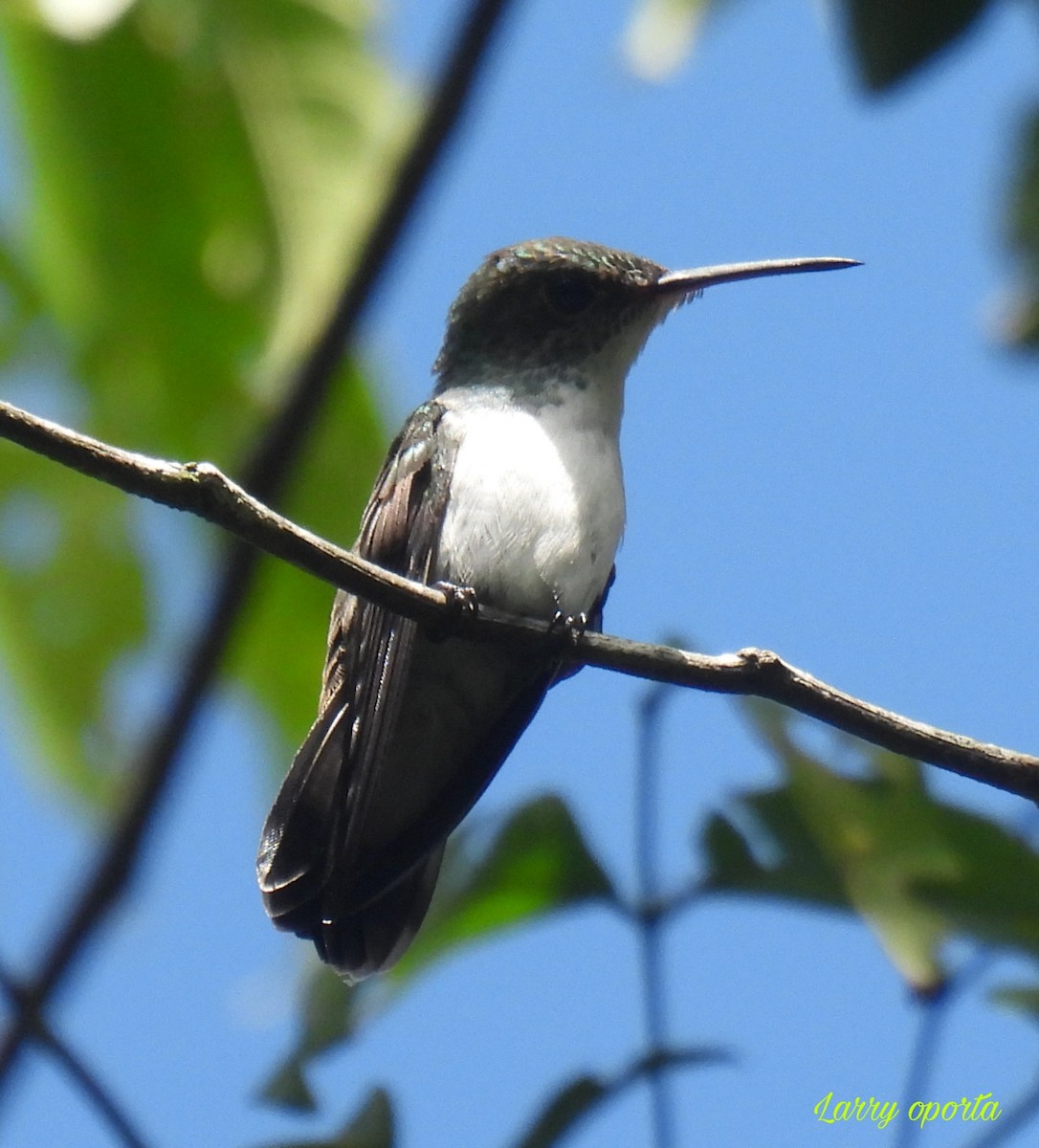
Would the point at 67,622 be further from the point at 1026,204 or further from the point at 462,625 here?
the point at 1026,204

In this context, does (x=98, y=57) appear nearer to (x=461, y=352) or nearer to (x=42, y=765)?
(x=42, y=765)

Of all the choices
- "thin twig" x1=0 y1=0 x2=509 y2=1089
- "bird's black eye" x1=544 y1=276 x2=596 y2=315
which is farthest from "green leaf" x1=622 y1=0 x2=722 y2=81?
"bird's black eye" x1=544 y1=276 x2=596 y2=315

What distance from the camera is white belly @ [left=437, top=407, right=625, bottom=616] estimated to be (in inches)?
152

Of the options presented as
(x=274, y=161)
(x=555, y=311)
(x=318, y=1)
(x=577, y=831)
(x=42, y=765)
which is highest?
(x=555, y=311)

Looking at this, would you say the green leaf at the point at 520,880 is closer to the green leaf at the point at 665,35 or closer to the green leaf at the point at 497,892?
the green leaf at the point at 497,892

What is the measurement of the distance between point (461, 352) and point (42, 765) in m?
2.11

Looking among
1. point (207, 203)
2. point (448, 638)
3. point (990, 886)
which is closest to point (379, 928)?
point (448, 638)

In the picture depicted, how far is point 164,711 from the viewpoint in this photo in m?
2.47

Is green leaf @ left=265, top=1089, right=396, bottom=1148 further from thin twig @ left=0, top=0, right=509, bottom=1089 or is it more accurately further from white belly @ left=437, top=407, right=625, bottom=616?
white belly @ left=437, top=407, right=625, bottom=616

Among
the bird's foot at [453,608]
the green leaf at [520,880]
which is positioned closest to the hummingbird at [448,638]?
the bird's foot at [453,608]

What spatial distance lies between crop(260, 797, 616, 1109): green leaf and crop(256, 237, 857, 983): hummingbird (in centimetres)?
56

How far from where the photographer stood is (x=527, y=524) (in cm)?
386

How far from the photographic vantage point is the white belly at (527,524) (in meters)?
3.86

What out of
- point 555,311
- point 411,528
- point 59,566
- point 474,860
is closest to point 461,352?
point 555,311
